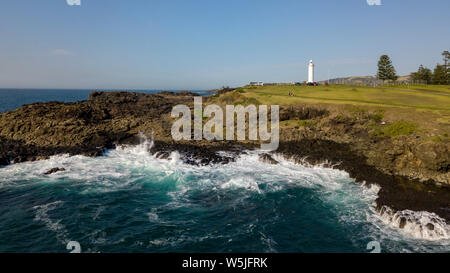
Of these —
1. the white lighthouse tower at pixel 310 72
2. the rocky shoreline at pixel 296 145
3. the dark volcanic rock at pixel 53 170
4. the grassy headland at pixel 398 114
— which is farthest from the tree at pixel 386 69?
the dark volcanic rock at pixel 53 170

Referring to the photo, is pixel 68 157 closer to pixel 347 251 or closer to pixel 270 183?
pixel 270 183

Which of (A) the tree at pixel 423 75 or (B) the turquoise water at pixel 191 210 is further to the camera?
(A) the tree at pixel 423 75

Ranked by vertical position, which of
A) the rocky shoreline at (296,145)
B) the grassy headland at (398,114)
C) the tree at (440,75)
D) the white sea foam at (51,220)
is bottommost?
the white sea foam at (51,220)

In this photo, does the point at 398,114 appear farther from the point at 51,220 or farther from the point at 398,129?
the point at 51,220

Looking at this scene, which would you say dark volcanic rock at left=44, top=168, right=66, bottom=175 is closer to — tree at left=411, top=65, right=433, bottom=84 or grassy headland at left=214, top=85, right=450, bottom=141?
grassy headland at left=214, top=85, right=450, bottom=141

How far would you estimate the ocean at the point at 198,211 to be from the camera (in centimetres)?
1207

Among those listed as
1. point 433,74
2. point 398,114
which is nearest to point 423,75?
point 433,74

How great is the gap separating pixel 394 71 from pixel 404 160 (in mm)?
51867

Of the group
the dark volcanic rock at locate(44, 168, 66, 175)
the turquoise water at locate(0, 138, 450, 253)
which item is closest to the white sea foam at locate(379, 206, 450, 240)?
the turquoise water at locate(0, 138, 450, 253)

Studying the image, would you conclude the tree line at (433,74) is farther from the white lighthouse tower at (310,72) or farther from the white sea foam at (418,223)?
the white sea foam at (418,223)

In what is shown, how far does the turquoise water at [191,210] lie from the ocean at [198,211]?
0.17ft

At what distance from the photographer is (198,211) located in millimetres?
15312

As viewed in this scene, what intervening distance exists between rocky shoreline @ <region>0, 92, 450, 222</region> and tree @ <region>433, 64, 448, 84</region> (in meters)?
50.7

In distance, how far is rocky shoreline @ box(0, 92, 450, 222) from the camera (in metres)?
17.4
